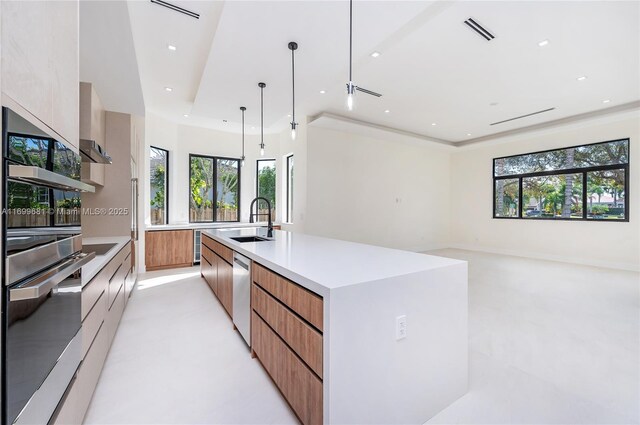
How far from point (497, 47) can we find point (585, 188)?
4.74 meters

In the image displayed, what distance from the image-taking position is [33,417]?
833mm

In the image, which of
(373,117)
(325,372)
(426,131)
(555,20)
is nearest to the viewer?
(325,372)

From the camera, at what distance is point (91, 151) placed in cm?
229

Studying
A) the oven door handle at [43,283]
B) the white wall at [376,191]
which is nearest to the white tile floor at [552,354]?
the oven door handle at [43,283]

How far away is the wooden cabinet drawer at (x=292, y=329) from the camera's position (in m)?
1.29

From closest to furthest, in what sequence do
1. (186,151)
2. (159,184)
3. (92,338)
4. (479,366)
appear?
(92,338), (479,366), (159,184), (186,151)

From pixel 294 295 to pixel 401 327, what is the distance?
23.1 inches

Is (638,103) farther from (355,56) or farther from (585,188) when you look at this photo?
(355,56)

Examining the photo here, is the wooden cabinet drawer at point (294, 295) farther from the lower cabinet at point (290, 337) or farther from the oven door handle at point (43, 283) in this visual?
the oven door handle at point (43, 283)

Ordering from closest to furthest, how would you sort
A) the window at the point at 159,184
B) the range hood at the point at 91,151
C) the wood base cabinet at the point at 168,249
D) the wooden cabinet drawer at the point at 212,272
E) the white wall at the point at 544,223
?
the range hood at the point at 91,151 → the wooden cabinet drawer at the point at 212,272 → the wood base cabinet at the point at 168,249 → the white wall at the point at 544,223 → the window at the point at 159,184

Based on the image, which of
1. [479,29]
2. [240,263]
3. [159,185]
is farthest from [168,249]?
[479,29]

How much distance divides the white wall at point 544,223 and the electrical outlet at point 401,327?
22.4 feet

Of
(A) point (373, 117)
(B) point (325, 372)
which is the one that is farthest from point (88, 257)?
(A) point (373, 117)

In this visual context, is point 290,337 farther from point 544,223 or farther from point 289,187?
point 544,223
